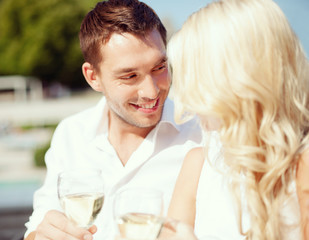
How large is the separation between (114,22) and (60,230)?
4.04 ft

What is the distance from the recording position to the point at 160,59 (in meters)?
2.52

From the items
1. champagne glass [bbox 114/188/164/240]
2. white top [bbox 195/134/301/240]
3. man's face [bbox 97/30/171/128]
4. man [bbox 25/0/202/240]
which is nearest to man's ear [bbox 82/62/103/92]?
man [bbox 25/0/202/240]

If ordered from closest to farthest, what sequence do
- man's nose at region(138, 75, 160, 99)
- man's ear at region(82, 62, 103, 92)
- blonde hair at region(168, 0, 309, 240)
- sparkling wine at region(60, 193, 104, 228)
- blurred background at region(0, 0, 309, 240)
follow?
blonde hair at region(168, 0, 309, 240) < sparkling wine at region(60, 193, 104, 228) < man's nose at region(138, 75, 160, 99) < man's ear at region(82, 62, 103, 92) < blurred background at region(0, 0, 309, 240)

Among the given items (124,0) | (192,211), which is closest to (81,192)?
(192,211)

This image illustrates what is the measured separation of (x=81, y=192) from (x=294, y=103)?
2.90 feet

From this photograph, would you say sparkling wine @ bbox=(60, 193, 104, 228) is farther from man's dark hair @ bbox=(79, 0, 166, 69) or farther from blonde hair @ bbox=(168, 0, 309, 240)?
man's dark hair @ bbox=(79, 0, 166, 69)

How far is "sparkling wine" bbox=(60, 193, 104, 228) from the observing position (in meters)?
1.75

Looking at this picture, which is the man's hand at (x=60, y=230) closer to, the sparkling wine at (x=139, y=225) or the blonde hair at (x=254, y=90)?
the sparkling wine at (x=139, y=225)

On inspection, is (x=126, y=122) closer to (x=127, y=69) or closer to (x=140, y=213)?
(x=127, y=69)

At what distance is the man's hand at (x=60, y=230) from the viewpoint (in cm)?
183

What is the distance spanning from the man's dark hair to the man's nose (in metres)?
0.26

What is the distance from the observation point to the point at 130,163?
263 centimetres

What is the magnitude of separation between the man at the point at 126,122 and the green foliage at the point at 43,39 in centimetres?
2859

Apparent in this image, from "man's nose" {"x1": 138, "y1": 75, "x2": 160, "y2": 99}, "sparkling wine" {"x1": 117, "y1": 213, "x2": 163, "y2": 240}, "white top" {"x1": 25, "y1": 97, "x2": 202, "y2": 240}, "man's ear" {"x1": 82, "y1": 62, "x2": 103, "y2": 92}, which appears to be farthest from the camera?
"man's ear" {"x1": 82, "y1": 62, "x2": 103, "y2": 92}
